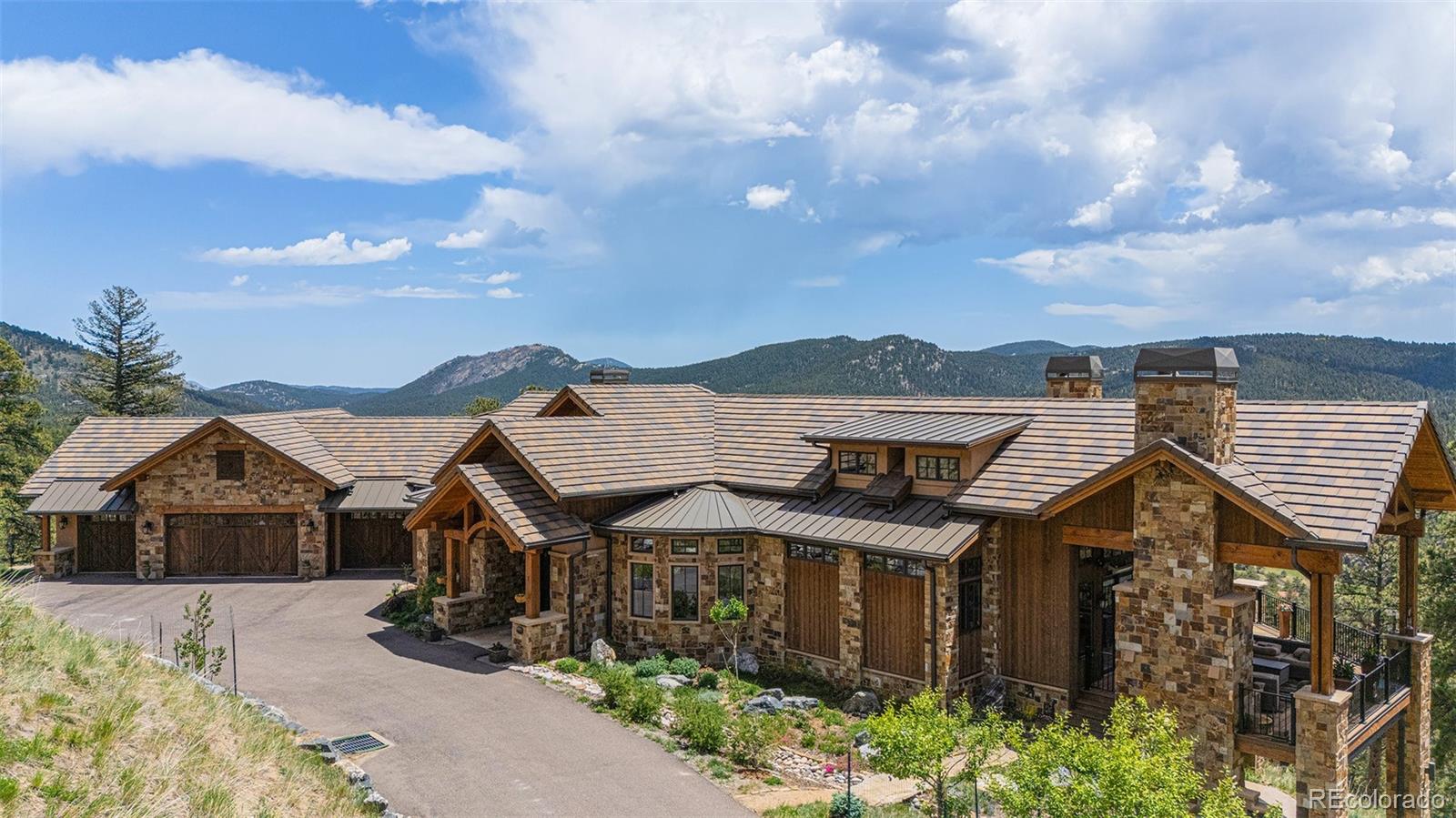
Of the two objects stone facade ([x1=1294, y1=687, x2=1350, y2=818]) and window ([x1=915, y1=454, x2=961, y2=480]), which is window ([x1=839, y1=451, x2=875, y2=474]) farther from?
stone facade ([x1=1294, y1=687, x2=1350, y2=818])

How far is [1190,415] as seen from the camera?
51.5 feet

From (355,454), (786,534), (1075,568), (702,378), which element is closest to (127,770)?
(786,534)

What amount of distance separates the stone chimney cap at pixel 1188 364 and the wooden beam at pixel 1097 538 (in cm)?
288

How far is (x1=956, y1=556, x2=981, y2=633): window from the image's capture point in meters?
18.1

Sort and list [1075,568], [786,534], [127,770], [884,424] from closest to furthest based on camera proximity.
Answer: [127,770] → [1075,568] → [786,534] → [884,424]

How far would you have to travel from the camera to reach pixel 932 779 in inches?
525

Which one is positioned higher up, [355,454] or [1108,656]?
[355,454]

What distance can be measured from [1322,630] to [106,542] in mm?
33873

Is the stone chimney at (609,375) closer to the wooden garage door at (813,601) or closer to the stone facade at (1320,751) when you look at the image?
the wooden garage door at (813,601)

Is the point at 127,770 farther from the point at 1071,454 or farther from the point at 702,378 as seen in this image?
the point at 702,378

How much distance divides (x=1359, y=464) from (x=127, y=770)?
17841mm

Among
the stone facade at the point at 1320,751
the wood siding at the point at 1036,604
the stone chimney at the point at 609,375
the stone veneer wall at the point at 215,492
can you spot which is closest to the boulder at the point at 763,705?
the wood siding at the point at 1036,604

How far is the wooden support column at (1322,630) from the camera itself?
562 inches

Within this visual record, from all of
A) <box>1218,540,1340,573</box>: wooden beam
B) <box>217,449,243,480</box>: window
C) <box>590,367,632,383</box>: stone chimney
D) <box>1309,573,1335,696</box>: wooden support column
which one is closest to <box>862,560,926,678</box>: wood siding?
<box>1218,540,1340,573</box>: wooden beam
